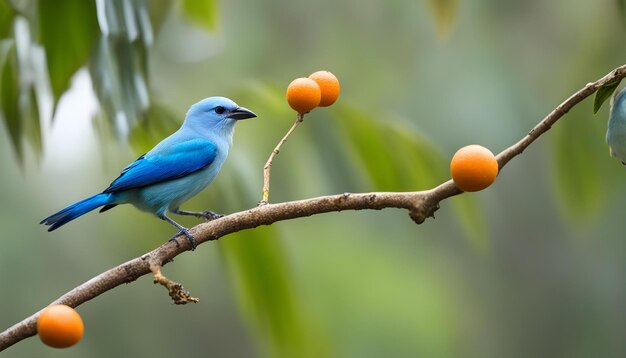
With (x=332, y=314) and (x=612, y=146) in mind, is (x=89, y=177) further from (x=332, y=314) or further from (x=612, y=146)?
(x=612, y=146)

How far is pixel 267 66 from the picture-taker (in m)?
7.48

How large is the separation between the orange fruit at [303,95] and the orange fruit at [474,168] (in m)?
0.36

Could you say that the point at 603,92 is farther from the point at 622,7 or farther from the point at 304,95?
the point at 622,7

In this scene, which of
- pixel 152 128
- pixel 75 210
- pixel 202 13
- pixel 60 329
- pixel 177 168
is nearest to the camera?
pixel 60 329

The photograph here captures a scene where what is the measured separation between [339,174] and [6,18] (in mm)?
1071

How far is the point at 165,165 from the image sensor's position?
1.93 m

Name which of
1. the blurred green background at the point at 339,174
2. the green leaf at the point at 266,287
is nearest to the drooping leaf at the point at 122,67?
the blurred green background at the point at 339,174

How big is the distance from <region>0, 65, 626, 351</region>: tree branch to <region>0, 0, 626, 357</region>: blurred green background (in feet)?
2.49

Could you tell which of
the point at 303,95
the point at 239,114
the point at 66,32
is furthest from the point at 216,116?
the point at 303,95

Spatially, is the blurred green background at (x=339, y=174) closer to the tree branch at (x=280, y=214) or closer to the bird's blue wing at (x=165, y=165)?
the bird's blue wing at (x=165, y=165)

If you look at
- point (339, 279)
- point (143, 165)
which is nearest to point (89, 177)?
point (339, 279)

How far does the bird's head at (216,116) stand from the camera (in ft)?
6.57

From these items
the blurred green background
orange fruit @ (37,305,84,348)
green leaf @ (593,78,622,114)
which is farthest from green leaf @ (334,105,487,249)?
orange fruit @ (37,305,84,348)

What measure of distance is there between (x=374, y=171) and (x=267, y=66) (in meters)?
5.08
